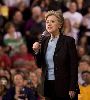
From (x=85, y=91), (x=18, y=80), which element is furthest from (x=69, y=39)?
(x=18, y=80)

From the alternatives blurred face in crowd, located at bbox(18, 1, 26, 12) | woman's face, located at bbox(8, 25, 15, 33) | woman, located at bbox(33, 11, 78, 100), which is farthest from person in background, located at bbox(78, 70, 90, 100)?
blurred face in crowd, located at bbox(18, 1, 26, 12)

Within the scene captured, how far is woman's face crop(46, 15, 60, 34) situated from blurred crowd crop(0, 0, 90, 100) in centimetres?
412

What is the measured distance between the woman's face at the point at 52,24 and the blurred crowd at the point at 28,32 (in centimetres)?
412

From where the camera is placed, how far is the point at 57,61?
5.82 metres

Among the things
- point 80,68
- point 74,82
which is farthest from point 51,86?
point 80,68

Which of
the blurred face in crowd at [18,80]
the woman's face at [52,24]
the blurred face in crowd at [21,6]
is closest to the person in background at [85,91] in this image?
the blurred face in crowd at [18,80]

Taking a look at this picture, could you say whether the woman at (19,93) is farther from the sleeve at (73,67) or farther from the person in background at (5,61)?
the sleeve at (73,67)

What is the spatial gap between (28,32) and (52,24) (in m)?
7.48

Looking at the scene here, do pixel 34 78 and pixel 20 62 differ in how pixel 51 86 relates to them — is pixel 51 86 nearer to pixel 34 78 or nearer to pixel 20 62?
pixel 34 78

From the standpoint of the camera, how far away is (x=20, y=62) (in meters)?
11.9

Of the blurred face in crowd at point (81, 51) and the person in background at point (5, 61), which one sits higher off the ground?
the blurred face in crowd at point (81, 51)

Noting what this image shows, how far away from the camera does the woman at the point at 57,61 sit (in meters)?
5.82

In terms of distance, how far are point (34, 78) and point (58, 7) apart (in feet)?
13.7

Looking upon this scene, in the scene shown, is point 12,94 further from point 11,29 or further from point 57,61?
point 11,29
